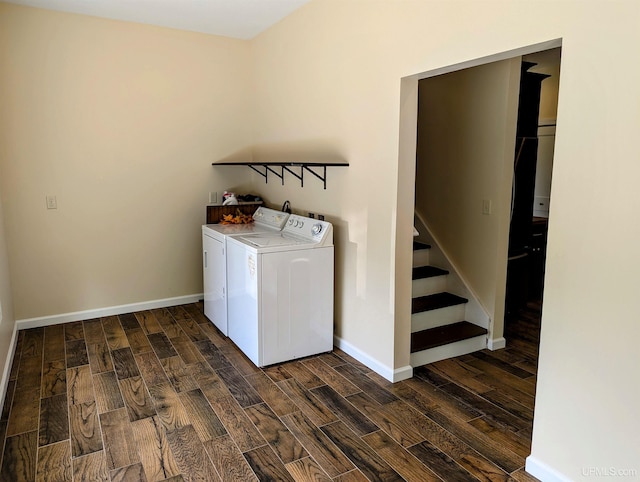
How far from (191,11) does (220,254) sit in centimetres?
191

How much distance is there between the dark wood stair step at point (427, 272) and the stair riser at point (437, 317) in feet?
1.00

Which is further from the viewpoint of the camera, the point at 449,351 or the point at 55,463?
the point at 449,351

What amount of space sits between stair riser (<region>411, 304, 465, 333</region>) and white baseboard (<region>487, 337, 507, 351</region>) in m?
0.28

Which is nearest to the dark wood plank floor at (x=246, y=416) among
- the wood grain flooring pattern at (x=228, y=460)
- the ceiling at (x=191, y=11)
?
the wood grain flooring pattern at (x=228, y=460)

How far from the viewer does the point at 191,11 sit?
12.0 ft

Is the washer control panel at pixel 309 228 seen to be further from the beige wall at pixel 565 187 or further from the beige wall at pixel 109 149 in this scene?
the beige wall at pixel 109 149

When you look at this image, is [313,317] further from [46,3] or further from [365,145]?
[46,3]

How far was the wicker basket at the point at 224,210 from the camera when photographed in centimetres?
425

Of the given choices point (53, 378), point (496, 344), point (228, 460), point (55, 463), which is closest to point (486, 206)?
point (496, 344)

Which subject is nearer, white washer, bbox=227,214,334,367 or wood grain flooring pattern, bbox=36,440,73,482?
wood grain flooring pattern, bbox=36,440,73,482

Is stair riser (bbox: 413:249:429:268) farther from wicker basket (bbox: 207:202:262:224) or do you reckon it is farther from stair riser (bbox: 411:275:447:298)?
wicker basket (bbox: 207:202:262:224)

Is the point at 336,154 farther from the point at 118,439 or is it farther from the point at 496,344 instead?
the point at 118,439

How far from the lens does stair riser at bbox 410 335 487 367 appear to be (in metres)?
3.21

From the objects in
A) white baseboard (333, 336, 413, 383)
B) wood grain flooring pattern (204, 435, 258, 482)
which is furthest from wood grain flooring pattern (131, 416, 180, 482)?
white baseboard (333, 336, 413, 383)
